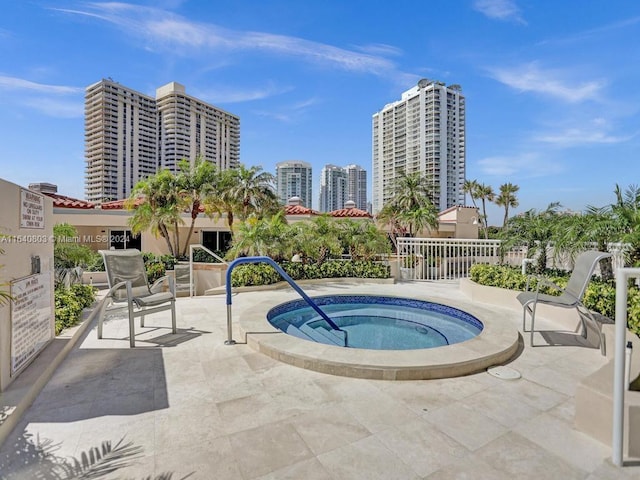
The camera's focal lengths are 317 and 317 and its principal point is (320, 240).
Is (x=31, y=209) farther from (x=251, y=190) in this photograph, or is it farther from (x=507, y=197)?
(x=507, y=197)

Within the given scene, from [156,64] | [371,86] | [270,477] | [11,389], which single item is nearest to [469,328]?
[270,477]

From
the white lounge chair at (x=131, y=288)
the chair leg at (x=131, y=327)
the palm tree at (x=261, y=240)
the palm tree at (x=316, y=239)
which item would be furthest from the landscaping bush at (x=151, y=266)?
the chair leg at (x=131, y=327)

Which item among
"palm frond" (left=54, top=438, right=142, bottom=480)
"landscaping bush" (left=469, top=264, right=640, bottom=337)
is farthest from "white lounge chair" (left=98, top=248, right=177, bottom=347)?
"landscaping bush" (left=469, top=264, right=640, bottom=337)

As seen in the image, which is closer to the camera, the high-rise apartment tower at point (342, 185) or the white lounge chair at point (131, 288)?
the white lounge chair at point (131, 288)

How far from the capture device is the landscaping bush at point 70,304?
5008mm

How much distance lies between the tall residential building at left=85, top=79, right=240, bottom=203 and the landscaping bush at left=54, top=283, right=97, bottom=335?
53.4 meters

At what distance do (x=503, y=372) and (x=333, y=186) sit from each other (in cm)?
7752

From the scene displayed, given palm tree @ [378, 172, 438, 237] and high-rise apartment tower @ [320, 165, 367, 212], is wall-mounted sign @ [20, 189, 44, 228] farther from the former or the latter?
high-rise apartment tower @ [320, 165, 367, 212]

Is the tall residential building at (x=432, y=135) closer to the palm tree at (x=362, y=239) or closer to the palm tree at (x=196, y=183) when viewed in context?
the palm tree at (x=196, y=183)

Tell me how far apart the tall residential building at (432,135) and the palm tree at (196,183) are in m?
48.6

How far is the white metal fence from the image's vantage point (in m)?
10.5

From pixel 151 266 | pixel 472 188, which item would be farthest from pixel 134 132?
pixel 472 188

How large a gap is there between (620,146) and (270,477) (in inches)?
790

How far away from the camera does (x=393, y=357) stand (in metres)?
3.80
